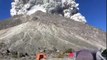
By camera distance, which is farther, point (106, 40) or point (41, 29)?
point (106, 40)

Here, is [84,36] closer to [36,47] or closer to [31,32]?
[31,32]

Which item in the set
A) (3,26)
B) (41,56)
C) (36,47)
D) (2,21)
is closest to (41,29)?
(36,47)

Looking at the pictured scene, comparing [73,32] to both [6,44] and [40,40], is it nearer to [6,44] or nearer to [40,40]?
[40,40]

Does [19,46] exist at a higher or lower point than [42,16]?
lower

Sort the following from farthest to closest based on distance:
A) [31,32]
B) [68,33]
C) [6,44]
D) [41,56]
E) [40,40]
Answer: [68,33], [31,32], [40,40], [6,44], [41,56]

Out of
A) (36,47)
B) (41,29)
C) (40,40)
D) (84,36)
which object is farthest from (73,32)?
(36,47)

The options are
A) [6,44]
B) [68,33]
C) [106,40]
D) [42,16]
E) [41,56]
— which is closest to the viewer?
[41,56]
